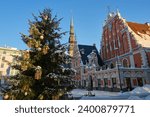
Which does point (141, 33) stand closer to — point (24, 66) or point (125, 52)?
point (125, 52)

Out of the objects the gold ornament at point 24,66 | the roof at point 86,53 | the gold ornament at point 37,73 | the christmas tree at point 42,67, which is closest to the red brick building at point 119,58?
the roof at point 86,53

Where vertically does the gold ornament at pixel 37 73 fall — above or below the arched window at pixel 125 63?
below

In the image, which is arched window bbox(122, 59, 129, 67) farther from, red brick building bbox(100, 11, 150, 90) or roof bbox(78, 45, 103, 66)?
roof bbox(78, 45, 103, 66)

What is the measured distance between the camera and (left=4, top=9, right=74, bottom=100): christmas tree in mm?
7688

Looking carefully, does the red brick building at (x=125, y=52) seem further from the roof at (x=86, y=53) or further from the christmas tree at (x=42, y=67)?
the christmas tree at (x=42, y=67)

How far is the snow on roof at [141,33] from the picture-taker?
29734mm

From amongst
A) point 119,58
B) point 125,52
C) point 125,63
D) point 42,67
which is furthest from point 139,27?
point 42,67

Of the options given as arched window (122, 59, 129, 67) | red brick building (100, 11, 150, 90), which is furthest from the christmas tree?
arched window (122, 59, 129, 67)

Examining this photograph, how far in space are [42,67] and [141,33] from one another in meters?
29.5

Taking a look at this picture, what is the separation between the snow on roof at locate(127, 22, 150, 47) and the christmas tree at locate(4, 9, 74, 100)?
24.0 meters

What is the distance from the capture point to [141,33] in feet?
106

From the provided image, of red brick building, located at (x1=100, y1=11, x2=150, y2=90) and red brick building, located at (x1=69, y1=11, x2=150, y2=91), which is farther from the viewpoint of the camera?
red brick building, located at (x1=69, y1=11, x2=150, y2=91)

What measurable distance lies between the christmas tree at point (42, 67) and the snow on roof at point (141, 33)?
23984 millimetres

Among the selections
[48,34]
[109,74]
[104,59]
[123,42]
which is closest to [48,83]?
[48,34]
